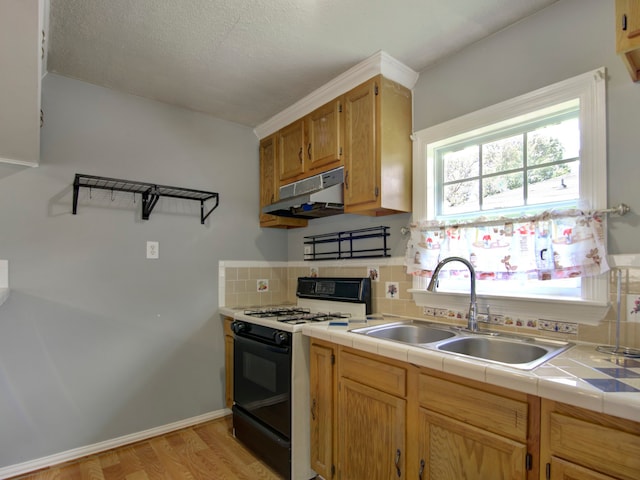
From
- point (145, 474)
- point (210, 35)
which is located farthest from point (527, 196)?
point (145, 474)

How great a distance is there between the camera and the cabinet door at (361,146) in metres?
1.98

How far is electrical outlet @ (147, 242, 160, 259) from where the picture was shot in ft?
7.99

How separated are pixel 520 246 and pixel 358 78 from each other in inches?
51.1

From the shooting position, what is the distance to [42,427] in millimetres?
2035

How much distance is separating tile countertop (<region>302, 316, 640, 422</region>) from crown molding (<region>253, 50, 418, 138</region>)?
1.49m

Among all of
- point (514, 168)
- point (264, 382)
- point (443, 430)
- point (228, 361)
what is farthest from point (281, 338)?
point (514, 168)

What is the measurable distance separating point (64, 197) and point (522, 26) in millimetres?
2690

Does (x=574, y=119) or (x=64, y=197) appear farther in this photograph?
(x=64, y=197)

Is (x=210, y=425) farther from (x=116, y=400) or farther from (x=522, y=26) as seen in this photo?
(x=522, y=26)

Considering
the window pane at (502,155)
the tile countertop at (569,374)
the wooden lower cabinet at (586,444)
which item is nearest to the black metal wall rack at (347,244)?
the window pane at (502,155)

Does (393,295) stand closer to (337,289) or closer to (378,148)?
(337,289)

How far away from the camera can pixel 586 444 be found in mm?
969

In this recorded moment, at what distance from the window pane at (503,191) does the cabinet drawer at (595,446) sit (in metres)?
1.07

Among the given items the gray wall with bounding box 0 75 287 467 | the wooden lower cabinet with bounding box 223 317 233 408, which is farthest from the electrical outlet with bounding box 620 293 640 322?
the gray wall with bounding box 0 75 287 467
